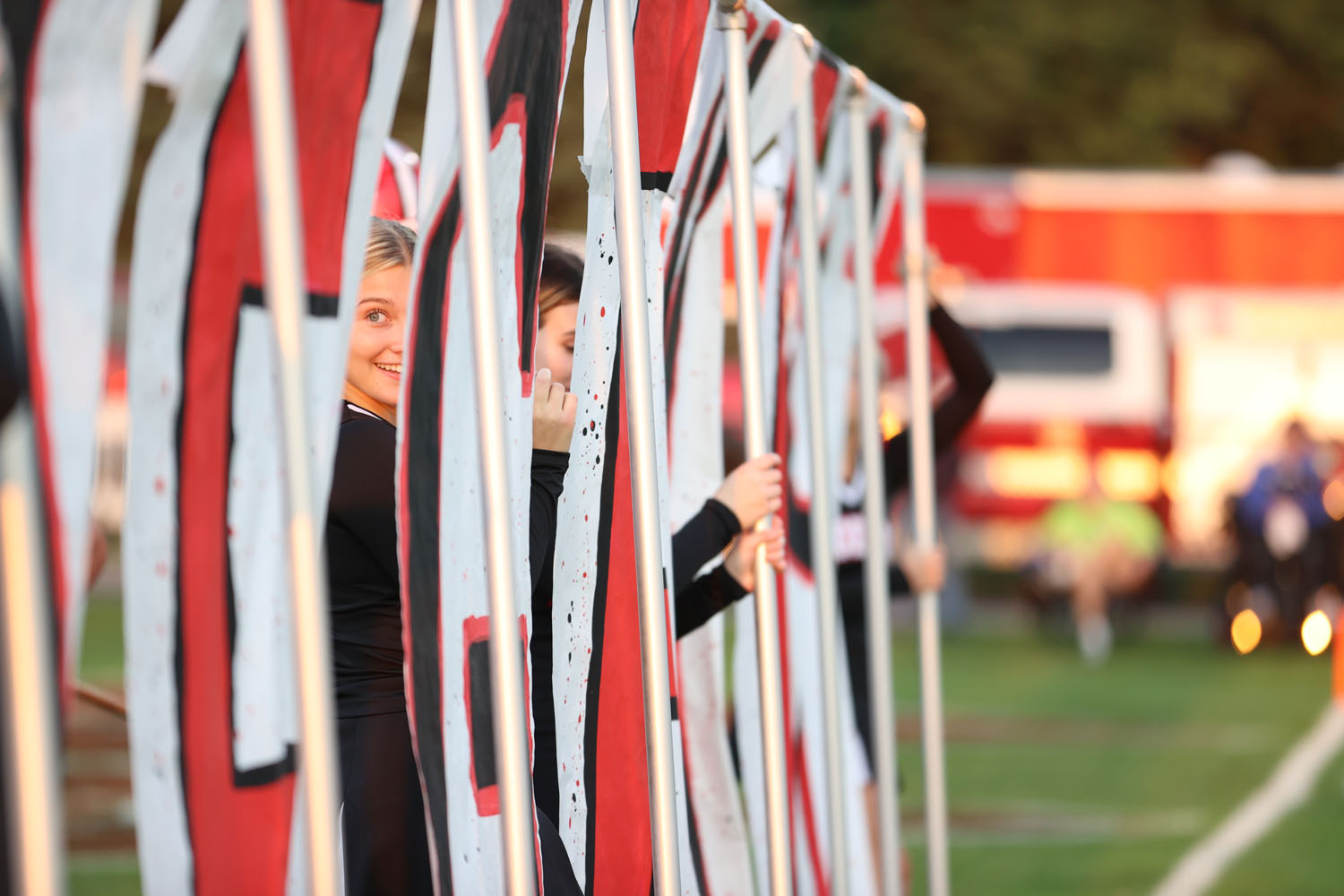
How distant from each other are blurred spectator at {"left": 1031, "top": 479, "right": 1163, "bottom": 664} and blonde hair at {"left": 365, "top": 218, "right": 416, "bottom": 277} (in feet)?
35.8

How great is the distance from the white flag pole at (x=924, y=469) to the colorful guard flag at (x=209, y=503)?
2114mm

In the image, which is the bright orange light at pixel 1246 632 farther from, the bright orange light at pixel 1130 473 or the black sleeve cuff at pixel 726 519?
the black sleeve cuff at pixel 726 519

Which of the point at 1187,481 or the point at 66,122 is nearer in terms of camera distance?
the point at 66,122

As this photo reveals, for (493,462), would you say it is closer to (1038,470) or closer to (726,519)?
(726,519)

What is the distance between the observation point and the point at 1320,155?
26.9m

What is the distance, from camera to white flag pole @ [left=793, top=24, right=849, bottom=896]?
2979 mm

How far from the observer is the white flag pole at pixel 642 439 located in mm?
2395

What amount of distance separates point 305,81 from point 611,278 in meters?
0.78

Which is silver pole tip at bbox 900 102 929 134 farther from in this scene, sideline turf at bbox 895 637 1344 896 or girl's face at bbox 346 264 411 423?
sideline turf at bbox 895 637 1344 896

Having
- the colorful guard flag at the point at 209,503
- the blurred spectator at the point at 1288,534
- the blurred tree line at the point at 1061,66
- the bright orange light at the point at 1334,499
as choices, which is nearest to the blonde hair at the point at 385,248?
the colorful guard flag at the point at 209,503

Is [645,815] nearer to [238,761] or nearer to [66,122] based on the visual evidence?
[238,761]

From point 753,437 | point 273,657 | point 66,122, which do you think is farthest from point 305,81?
point 753,437

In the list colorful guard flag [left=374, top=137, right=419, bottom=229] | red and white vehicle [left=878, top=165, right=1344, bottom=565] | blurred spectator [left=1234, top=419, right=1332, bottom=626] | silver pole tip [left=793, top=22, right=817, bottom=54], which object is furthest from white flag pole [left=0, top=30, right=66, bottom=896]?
red and white vehicle [left=878, top=165, right=1344, bottom=565]

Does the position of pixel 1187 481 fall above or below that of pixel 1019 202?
below
